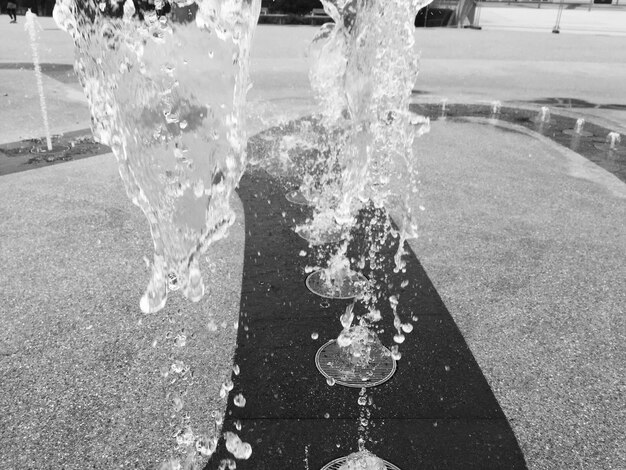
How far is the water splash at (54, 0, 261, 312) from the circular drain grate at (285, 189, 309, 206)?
2.20 metres

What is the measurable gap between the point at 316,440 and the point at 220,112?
208 centimetres

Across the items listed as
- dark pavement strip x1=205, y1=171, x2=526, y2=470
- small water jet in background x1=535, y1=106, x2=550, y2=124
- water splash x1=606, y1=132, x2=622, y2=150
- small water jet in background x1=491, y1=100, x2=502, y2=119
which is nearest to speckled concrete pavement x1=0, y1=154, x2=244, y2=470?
dark pavement strip x1=205, y1=171, x2=526, y2=470

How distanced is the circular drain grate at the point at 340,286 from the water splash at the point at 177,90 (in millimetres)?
1054

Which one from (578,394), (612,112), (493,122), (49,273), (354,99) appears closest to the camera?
(578,394)

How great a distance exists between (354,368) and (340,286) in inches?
39.9

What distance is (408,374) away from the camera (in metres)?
3.41

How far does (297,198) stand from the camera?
20.1 feet

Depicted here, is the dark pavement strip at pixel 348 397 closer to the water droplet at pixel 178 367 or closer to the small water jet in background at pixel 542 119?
the water droplet at pixel 178 367

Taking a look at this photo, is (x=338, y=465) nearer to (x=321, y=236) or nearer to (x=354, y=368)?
(x=354, y=368)

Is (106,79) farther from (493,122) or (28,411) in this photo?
(493,122)

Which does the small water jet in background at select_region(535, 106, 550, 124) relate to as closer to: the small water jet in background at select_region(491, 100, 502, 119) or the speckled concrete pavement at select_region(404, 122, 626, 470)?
the small water jet in background at select_region(491, 100, 502, 119)

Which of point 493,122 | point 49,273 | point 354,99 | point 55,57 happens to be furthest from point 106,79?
point 55,57

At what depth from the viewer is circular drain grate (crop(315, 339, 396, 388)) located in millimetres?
3346

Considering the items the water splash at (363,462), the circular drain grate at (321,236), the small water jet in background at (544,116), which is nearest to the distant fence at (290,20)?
the small water jet in background at (544,116)
